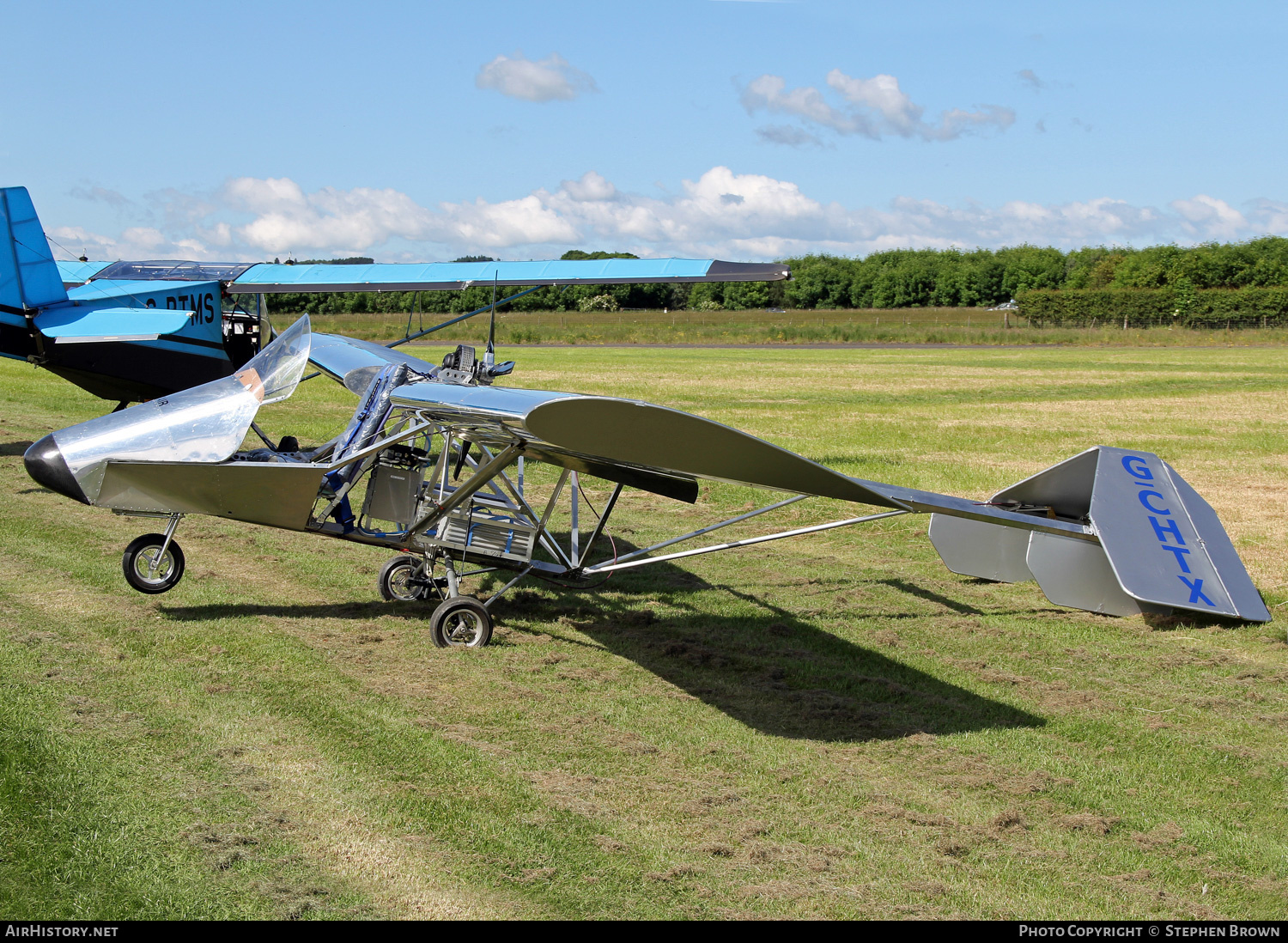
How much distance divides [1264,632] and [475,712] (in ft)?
19.4

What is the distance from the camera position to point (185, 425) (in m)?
6.90

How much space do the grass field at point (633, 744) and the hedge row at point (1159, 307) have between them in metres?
72.5

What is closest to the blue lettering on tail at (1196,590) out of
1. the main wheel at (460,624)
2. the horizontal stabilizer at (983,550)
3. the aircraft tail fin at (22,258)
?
the horizontal stabilizer at (983,550)

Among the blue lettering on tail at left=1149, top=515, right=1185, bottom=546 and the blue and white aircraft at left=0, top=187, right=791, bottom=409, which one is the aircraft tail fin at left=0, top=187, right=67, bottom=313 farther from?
the blue lettering on tail at left=1149, top=515, right=1185, bottom=546

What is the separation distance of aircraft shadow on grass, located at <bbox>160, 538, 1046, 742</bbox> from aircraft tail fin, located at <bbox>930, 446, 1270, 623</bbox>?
0.98m

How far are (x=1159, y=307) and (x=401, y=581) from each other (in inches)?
3243

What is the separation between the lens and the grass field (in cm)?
391

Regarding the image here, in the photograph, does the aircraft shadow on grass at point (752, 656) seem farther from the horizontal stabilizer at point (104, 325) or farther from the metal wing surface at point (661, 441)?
the horizontal stabilizer at point (104, 325)

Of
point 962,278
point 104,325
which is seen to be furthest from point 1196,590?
point 962,278

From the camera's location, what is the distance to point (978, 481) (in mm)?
13266

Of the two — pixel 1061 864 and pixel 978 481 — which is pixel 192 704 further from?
pixel 978 481

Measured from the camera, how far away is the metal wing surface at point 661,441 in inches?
177

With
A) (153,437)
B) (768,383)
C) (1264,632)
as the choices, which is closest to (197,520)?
(153,437)

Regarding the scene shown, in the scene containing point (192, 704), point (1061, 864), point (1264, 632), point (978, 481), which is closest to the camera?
point (1061, 864)
